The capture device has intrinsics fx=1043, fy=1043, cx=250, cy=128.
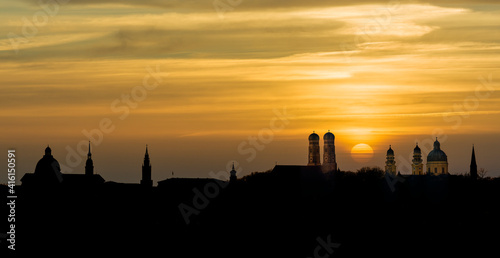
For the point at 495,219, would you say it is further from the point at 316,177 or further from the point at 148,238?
the point at 316,177

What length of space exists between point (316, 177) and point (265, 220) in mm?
42160

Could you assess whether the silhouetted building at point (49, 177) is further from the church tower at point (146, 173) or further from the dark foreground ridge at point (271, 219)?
the church tower at point (146, 173)

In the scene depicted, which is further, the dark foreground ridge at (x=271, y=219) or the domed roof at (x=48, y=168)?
the domed roof at (x=48, y=168)

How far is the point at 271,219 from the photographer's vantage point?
104750mm

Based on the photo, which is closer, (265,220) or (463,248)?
(463,248)

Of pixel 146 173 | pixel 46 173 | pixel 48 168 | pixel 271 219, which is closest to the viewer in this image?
pixel 271 219

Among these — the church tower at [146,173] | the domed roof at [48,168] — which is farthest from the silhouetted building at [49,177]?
the church tower at [146,173]

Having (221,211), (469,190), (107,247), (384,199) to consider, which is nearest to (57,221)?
(221,211)

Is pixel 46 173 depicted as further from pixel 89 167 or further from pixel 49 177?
pixel 89 167

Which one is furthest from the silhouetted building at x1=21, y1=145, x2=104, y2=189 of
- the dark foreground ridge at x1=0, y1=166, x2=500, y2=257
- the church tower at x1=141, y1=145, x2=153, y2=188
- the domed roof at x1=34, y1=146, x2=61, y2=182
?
the church tower at x1=141, y1=145, x2=153, y2=188

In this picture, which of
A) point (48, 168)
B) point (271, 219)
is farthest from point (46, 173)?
point (271, 219)

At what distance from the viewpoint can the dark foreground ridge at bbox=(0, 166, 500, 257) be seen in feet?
282

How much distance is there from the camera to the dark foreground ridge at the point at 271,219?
85.9 m

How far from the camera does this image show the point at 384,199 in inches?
4550
